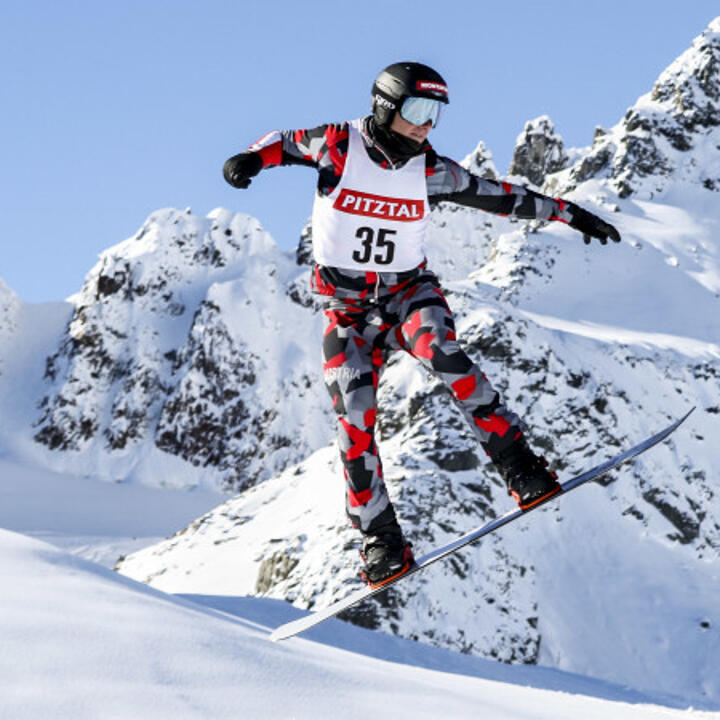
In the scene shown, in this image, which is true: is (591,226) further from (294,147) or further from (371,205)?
(294,147)

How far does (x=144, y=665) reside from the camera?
487 centimetres

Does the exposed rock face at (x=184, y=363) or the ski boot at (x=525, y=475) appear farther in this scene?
the exposed rock face at (x=184, y=363)

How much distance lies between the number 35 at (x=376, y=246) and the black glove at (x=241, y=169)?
709 mm

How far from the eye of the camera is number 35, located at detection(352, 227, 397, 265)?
5.25 meters

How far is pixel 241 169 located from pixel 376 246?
0.93m

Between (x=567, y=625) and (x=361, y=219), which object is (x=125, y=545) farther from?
(x=361, y=219)

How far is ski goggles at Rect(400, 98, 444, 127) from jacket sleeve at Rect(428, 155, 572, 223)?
1.18 ft

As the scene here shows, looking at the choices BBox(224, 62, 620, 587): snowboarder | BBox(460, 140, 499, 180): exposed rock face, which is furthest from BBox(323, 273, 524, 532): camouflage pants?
BBox(460, 140, 499, 180): exposed rock face

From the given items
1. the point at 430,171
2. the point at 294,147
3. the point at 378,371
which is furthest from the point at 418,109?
the point at 378,371

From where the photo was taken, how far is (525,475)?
17.2 feet

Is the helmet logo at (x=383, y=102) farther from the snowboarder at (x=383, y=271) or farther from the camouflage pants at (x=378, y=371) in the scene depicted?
the camouflage pants at (x=378, y=371)

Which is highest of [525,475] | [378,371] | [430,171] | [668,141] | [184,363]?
[668,141]

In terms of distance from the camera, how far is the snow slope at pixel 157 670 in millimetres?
4406

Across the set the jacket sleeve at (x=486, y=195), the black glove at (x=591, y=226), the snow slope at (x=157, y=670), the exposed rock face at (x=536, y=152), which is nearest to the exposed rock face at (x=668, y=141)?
the exposed rock face at (x=536, y=152)
